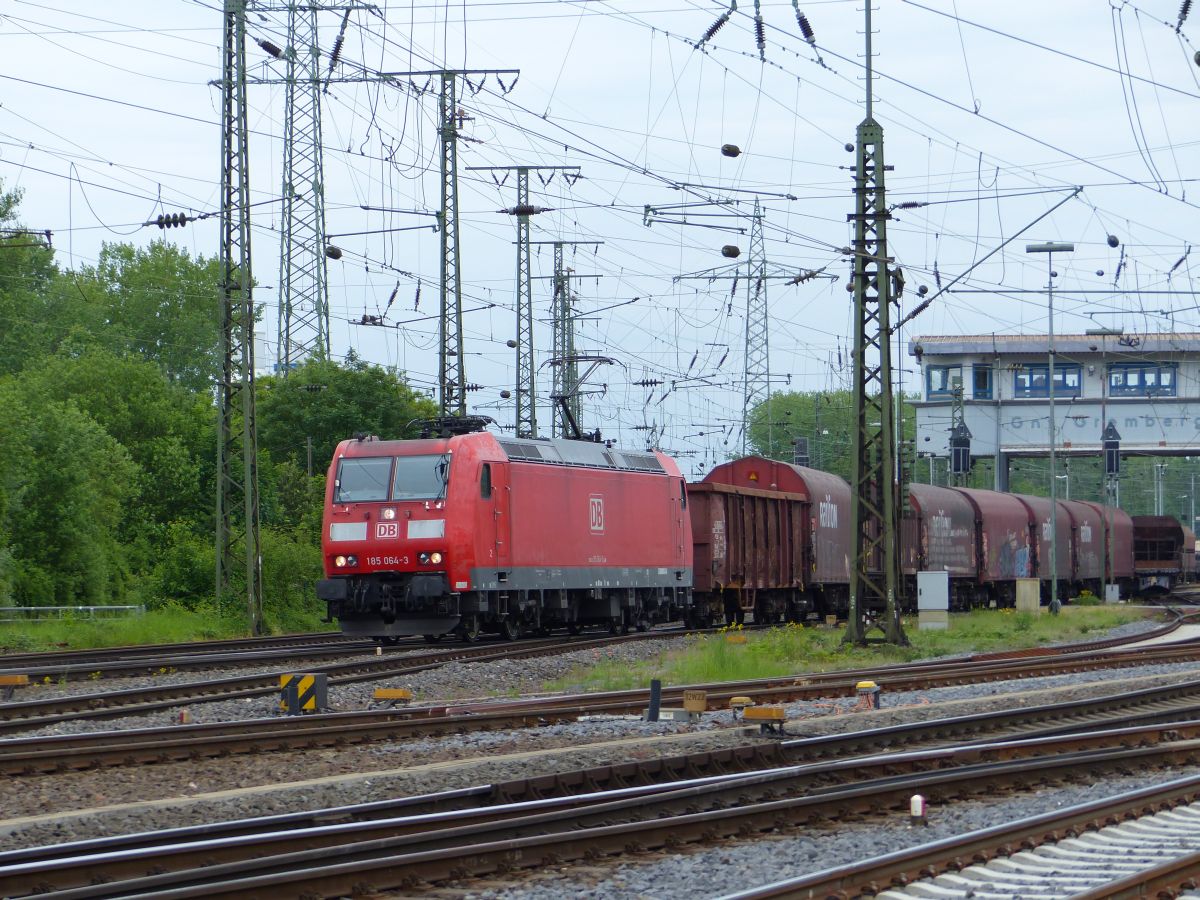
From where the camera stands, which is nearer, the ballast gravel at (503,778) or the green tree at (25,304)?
the ballast gravel at (503,778)

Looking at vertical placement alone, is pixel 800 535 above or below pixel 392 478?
below

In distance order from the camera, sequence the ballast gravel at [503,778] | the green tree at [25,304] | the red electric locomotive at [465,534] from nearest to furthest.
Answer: the ballast gravel at [503,778], the red electric locomotive at [465,534], the green tree at [25,304]

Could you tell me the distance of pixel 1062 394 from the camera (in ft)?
251

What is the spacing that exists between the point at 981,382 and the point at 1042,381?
119 inches

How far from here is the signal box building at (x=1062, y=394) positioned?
7312 centimetres

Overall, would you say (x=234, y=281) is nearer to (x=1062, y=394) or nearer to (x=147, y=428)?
(x=147, y=428)

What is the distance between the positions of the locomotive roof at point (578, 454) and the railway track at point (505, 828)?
1507 cm

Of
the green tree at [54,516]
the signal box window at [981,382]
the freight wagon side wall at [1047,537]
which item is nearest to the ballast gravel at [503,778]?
the green tree at [54,516]

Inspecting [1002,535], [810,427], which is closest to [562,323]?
[1002,535]

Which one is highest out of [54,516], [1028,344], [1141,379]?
[1028,344]

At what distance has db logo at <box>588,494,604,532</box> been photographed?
29.5 m

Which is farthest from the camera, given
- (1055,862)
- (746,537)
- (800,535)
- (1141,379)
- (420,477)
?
(1141,379)

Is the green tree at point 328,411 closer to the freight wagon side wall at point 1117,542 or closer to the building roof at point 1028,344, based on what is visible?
the freight wagon side wall at point 1117,542

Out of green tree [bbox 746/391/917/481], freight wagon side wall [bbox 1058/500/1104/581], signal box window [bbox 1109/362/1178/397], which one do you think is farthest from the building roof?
freight wagon side wall [bbox 1058/500/1104/581]
